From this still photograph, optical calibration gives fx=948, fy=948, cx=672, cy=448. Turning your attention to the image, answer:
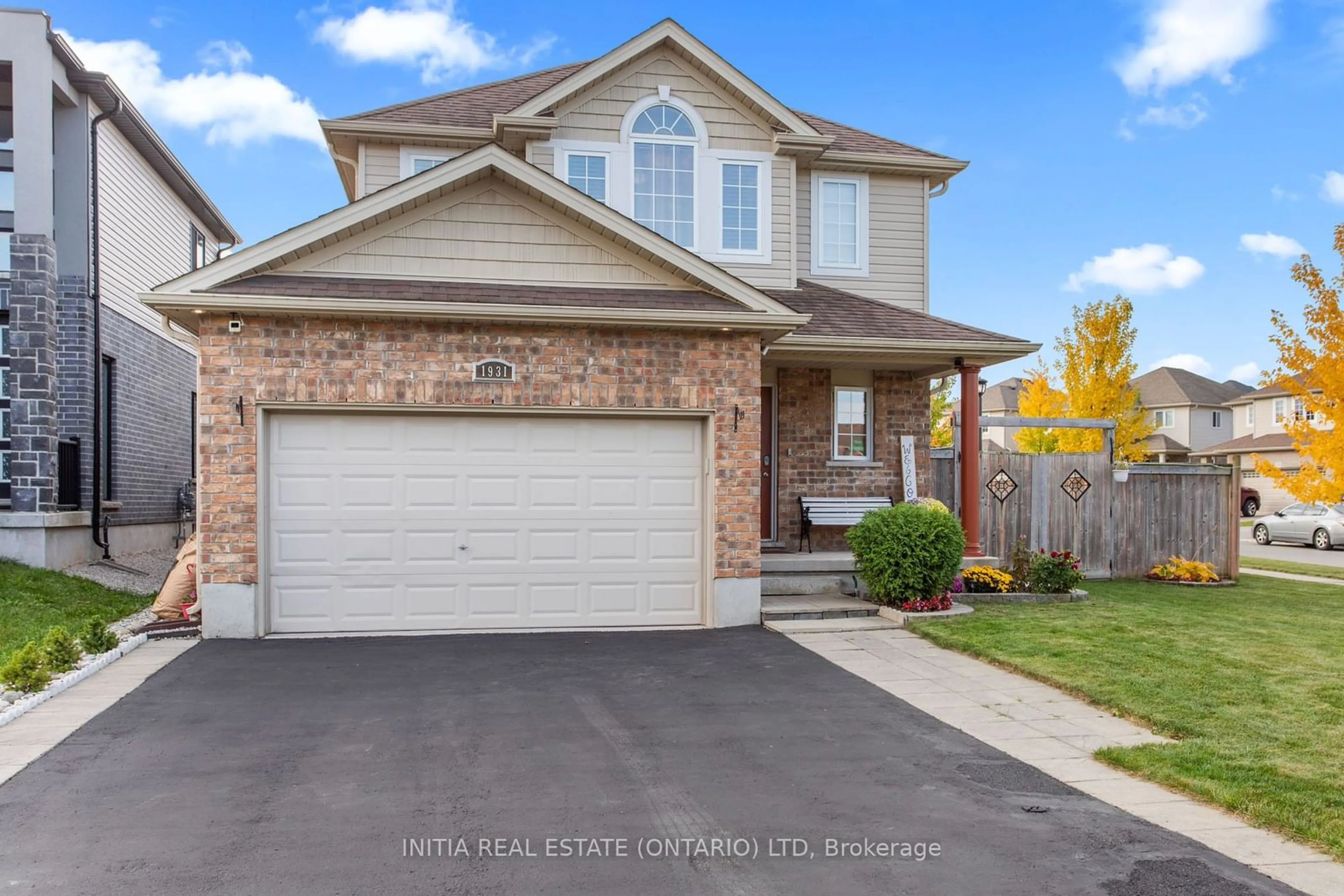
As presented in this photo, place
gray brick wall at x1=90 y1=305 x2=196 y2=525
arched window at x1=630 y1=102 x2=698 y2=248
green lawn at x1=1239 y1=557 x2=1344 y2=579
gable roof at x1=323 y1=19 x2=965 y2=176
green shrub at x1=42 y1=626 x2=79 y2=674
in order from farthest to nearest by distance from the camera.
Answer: green lawn at x1=1239 y1=557 x2=1344 y2=579 < gray brick wall at x1=90 y1=305 x2=196 y2=525 < arched window at x1=630 y1=102 x2=698 y2=248 < gable roof at x1=323 y1=19 x2=965 y2=176 < green shrub at x1=42 y1=626 x2=79 y2=674

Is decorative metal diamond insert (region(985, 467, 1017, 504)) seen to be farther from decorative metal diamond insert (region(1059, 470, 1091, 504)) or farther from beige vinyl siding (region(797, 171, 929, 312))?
beige vinyl siding (region(797, 171, 929, 312))

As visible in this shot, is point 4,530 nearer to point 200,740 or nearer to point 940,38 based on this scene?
point 200,740

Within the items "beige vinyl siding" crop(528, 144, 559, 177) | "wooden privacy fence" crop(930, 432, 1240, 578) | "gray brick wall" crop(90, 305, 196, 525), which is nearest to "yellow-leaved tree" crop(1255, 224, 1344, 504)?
"wooden privacy fence" crop(930, 432, 1240, 578)

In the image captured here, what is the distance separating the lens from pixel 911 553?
10.6 meters

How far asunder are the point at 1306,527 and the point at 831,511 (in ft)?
63.3

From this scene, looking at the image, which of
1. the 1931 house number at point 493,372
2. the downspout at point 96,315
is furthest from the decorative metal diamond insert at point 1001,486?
the downspout at point 96,315

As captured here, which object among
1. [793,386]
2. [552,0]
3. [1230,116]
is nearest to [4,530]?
[793,386]

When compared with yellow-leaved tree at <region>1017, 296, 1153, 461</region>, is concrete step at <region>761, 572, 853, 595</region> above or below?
below

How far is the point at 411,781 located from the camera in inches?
203

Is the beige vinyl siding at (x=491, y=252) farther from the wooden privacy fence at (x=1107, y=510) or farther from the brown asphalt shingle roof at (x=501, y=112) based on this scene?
the wooden privacy fence at (x=1107, y=510)

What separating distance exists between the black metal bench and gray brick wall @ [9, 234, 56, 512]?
10302 mm

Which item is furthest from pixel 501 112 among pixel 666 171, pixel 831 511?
pixel 831 511

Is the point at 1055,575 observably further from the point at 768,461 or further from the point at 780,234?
the point at 780,234

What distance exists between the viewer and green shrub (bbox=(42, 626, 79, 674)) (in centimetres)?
761
